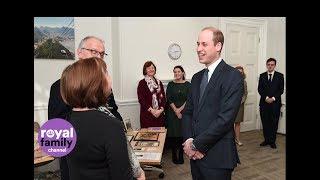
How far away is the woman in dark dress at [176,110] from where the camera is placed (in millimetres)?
4621

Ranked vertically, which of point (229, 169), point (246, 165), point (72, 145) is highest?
point (72, 145)

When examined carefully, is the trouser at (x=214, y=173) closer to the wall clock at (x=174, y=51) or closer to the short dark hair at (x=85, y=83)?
the short dark hair at (x=85, y=83)

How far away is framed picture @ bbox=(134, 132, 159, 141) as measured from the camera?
3045 mm

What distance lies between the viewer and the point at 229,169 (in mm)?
1953

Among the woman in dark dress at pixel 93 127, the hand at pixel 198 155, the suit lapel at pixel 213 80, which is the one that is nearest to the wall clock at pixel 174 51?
the suit lapel at pixel 213 80

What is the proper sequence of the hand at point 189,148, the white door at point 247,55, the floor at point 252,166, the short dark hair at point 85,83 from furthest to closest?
the white door at point 247,55 < the floor at point 252,166 < the hand at point 189,148 < the short dark hair at point 85,83

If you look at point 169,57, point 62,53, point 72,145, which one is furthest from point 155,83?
point 72,145

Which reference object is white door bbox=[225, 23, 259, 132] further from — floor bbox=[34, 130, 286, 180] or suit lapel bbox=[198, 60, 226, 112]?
suit lapel bbox=[198, 60, 226, 112]

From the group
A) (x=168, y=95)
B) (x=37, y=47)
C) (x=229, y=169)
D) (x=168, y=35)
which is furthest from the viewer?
(x=168, y=35)

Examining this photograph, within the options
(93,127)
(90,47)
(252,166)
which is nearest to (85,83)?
(93,127)

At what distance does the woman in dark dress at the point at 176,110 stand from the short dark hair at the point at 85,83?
3.41 metres

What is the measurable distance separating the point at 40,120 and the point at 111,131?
133 inches

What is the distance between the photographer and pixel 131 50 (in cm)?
511

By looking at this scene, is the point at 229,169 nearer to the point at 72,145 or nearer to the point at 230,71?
the point at 230,71
